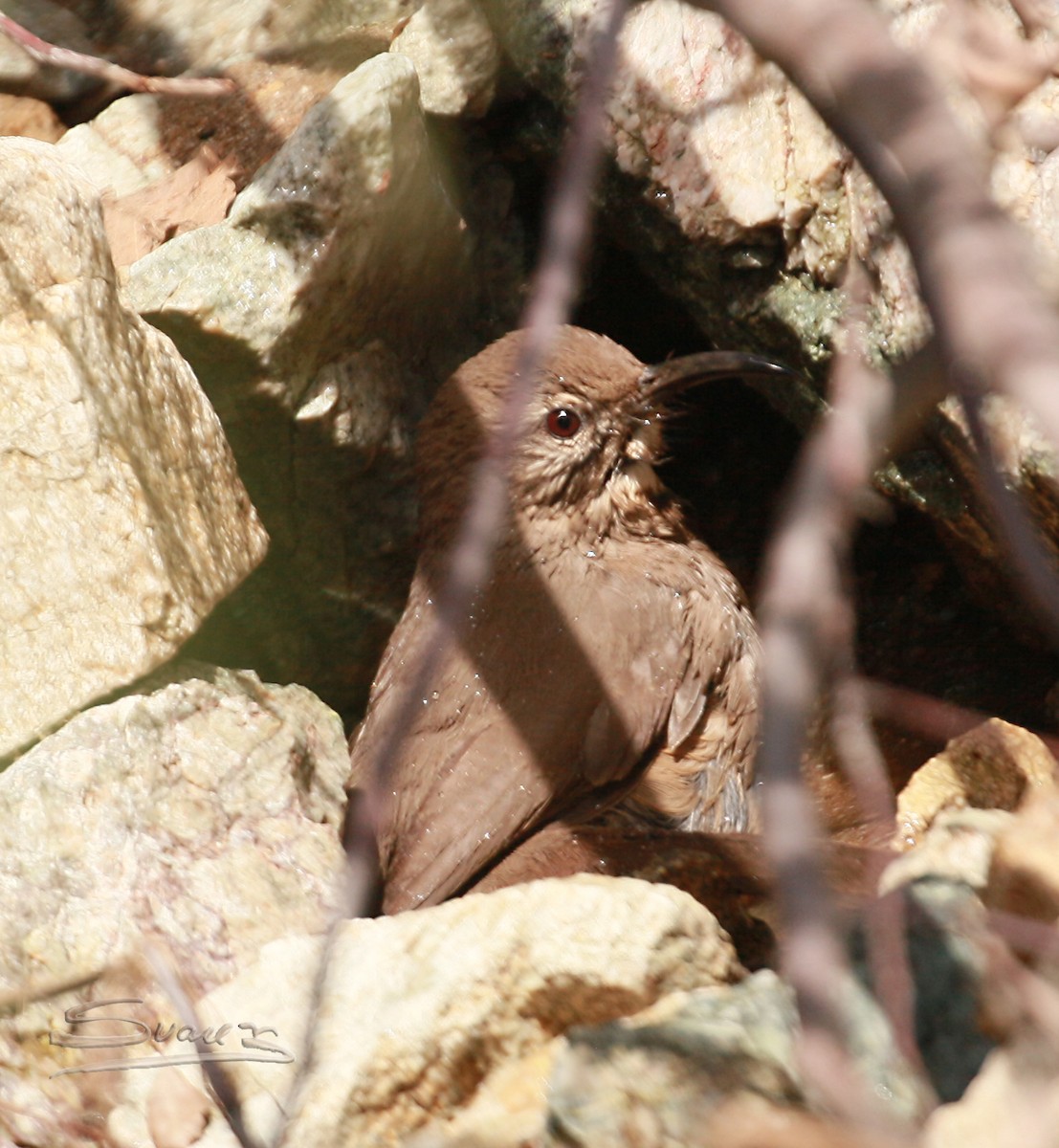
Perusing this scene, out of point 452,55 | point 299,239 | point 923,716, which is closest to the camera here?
point 923,716

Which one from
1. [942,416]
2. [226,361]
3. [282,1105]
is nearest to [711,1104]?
[282,1105]

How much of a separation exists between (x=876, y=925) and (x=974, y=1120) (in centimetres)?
50

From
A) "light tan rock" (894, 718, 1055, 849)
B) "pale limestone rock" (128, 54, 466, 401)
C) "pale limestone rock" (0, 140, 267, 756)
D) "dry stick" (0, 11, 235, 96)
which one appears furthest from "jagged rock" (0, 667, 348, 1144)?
"dry stick" (0, 11, 235, 96)

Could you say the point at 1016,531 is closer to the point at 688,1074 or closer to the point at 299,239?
the point at 688,1074

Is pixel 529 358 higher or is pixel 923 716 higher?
pixel 529 358

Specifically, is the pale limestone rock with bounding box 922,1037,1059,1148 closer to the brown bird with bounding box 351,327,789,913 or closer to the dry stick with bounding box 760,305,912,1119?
the dry stick with bounding box 760,305,912,1119

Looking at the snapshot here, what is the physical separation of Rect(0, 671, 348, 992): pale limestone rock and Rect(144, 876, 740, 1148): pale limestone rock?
392 millimetres

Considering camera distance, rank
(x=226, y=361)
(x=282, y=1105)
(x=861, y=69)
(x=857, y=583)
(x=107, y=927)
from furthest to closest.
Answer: (x=857, y=583), (x=226, y=361), (x=107, y=927), (x=282, y=1105), (x=861, y=69)

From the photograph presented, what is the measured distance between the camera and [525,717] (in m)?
3.36

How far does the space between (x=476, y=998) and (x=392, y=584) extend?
7.39 ft

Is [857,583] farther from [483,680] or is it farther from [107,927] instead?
[107,927]

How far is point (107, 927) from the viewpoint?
2.62m

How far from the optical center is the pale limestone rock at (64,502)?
8.96 feet
